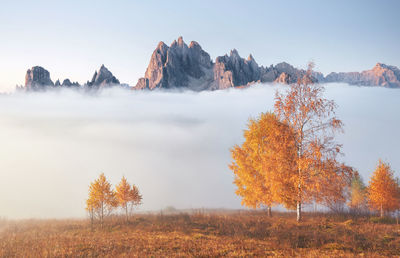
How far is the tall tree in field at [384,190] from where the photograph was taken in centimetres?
3425

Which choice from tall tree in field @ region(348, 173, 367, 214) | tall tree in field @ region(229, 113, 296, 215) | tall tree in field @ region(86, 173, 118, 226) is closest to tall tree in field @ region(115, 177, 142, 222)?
tall tree in field @ region(86, 173, 118, 226)

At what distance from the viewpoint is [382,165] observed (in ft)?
117

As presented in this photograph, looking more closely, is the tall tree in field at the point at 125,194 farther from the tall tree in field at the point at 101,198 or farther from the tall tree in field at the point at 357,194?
the tall tree in field at the point at 357,194

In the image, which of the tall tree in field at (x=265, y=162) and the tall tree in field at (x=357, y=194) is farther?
the tall tree in field at (x=357, y=194)

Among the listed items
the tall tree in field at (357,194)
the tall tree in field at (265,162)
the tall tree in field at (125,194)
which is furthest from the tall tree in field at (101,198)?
the tall tree in field at (357,194)

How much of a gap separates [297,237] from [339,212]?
1520cm

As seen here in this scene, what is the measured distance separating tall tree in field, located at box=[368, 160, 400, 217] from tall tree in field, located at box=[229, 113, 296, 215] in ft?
55.2

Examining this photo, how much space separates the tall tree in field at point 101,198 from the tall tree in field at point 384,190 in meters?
36.8

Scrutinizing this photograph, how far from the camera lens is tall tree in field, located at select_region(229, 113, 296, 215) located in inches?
866

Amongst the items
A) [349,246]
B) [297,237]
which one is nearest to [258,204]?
[297,237]

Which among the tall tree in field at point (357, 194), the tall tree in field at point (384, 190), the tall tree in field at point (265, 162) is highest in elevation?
the tall tree in field at point (265, 162)

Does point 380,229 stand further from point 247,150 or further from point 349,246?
point 247,150

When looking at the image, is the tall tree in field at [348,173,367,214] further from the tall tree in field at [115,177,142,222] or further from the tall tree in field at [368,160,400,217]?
the tall tree in field at [115,177,142,222]

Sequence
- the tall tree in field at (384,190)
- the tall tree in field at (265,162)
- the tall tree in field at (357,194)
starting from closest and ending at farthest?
the tall tree in field at (265,162) < the tall tree in field at (384,190) < the tall tree in field at (357,194)
